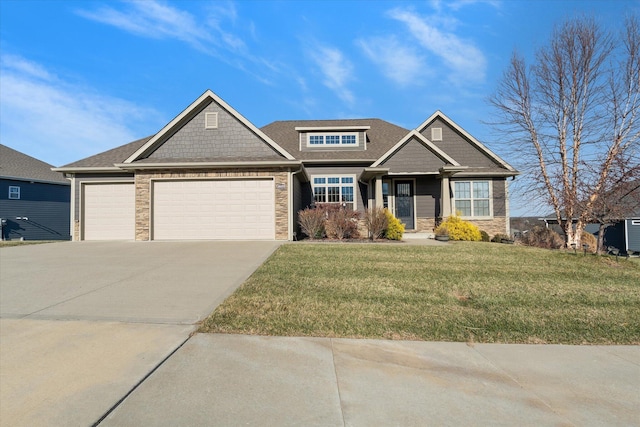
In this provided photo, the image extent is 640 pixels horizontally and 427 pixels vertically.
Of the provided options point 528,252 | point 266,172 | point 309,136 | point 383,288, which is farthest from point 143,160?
point 528,252

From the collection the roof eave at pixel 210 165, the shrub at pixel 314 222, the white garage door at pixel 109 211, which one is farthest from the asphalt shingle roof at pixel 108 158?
the shrub at pixel 314 222

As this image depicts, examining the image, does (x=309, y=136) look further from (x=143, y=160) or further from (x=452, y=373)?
(x=452, y=373)

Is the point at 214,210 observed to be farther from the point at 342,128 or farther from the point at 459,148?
the point at 459,148

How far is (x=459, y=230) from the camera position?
1486cm

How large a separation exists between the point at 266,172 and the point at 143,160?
5410 millimetres

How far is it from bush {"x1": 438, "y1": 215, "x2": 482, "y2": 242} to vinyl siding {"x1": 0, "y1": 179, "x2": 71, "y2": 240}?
85.7 ft

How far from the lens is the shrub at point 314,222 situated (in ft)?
44.8

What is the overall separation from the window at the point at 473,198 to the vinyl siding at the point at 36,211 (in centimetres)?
2719

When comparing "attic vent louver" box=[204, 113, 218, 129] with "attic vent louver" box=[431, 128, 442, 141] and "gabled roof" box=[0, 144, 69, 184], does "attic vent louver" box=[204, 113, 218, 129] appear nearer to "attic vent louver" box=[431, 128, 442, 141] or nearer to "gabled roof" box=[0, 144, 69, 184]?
"attic vent louver" box=[431, 128, 442, 141]

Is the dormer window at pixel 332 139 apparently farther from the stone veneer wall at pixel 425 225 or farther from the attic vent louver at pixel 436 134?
the stone veneer wall at pixel 425 225

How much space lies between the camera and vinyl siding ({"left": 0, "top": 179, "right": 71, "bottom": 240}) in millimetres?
20875

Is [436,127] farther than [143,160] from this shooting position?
Yes

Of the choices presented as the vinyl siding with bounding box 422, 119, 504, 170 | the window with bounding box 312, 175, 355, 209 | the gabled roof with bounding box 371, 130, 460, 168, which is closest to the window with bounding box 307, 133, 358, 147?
the window with bounding box 312, 175, 355, 209

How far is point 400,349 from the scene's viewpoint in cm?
353
